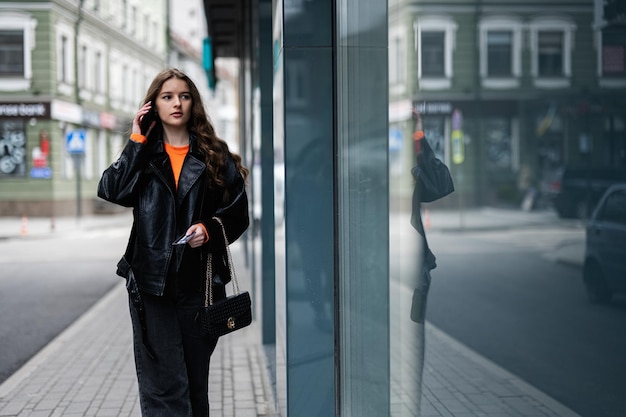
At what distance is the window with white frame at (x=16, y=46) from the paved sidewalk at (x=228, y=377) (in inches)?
676

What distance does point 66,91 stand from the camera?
31.2 meters

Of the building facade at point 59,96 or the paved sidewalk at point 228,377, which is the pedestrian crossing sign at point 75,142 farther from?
the paved sidewalk at point 228,377

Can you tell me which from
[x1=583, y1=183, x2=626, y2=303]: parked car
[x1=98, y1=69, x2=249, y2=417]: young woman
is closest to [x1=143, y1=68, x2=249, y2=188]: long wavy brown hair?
[x1=98, y1=69, x2=249, y2=417]: young woman

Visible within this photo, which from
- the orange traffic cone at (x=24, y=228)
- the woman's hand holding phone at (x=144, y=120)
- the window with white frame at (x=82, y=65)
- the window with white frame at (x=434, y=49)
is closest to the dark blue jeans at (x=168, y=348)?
the woman's hand holding phone at (x=144, y=120)

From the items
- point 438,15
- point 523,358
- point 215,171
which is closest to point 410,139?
point 438,15

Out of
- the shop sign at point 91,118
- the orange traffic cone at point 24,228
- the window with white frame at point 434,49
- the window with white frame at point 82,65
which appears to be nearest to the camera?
the window with white frame at point 434,49

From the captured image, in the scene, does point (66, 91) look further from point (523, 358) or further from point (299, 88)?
point (523, 358)

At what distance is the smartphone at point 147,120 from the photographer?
11.5 feet

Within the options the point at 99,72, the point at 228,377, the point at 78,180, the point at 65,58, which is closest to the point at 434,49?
the point at 228,377

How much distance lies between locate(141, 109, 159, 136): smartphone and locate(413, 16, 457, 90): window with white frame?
3.95ft

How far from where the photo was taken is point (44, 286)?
12273mm

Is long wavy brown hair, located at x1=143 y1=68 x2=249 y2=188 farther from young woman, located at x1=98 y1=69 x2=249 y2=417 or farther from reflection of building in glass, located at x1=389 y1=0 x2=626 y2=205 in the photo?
reflection of building in glass, located at x1=389 y1=0 x2=626 y2=205

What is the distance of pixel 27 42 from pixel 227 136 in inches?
1340

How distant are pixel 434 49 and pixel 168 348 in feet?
5.39
